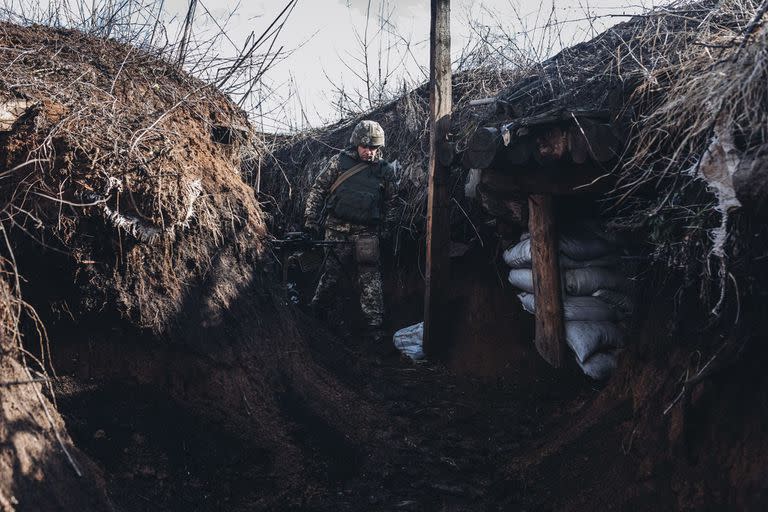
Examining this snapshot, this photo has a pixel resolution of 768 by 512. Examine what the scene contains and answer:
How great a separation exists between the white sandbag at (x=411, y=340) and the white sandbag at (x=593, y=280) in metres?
1.99

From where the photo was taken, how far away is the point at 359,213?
766cm

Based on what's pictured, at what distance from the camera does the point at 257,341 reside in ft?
17.3

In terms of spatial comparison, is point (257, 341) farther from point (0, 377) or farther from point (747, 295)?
point (747, 295)

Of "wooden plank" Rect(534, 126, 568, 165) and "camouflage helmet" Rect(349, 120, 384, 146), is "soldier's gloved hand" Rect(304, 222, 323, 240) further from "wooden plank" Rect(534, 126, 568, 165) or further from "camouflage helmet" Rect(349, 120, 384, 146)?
"wooden plank" Rect(534, 126, 568, 165)

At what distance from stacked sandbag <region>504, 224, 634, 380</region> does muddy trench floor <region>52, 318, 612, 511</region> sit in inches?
17.2

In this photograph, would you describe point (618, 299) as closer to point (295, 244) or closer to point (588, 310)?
point (588, 310)

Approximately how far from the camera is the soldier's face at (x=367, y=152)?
25.0 feet

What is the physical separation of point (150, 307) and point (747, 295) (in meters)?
3.58

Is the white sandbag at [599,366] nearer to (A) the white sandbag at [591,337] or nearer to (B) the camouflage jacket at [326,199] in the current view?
(A) the white sandbag at [591,337]

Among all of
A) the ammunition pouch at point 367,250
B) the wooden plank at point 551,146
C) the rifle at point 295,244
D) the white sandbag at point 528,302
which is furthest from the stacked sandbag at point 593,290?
the rifle at point 295,244

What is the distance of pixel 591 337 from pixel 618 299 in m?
0.47

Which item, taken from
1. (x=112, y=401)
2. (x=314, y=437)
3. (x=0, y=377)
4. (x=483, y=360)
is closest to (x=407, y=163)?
(x=483, y=360)

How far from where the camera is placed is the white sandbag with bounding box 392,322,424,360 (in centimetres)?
679

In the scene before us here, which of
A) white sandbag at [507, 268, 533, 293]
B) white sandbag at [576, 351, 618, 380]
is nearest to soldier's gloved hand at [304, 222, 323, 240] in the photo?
white sandbag at [507, 268, 533, 293]
